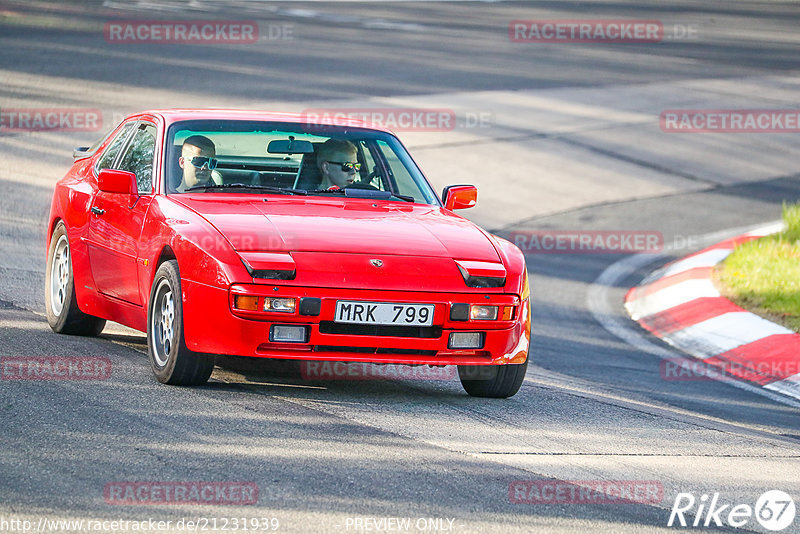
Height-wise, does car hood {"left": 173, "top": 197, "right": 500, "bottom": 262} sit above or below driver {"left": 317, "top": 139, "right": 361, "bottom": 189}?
below

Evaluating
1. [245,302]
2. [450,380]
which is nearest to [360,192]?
[450,380]

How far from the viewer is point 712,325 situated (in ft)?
33.7

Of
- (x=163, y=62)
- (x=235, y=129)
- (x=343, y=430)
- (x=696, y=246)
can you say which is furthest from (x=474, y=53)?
(x=343, y=430)

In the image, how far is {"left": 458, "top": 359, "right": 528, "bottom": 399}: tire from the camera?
6.72 m

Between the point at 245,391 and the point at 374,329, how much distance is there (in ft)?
2.53

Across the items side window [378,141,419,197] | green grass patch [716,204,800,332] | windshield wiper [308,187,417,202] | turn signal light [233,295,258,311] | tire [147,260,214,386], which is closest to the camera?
turn signal light [233,295,258,311]

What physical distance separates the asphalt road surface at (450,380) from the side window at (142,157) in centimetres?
100

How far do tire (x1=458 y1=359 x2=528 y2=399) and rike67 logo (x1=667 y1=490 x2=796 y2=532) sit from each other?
1.63 m

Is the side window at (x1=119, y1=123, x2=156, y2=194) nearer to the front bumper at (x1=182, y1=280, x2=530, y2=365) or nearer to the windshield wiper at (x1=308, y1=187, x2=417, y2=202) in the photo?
the windshield wiper at (x1=308, y1=187, x2=417, y2=202)

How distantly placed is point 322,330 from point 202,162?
5.40 ft

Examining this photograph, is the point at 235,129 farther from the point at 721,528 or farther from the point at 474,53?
the point at 474,53

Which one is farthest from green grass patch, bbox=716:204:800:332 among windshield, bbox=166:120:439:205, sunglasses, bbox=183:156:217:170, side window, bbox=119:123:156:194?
side window, bbox=119:123:156:194

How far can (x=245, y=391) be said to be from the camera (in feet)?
20.9

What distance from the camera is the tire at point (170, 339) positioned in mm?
6199
